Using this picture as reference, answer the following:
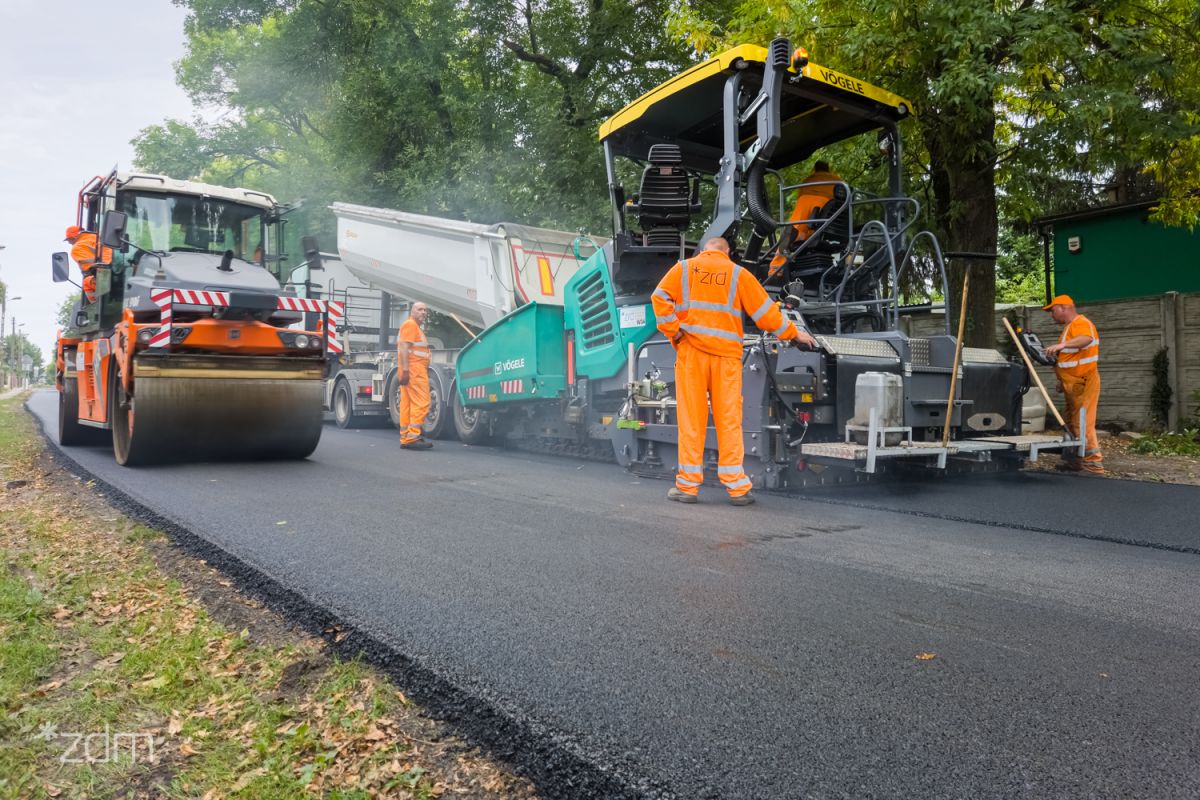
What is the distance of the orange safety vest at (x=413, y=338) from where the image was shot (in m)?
9.32

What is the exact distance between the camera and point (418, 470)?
7.05m

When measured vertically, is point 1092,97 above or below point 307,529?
above

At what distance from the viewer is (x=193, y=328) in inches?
269

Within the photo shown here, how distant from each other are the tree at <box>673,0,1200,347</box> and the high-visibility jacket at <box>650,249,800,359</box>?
2.77 m

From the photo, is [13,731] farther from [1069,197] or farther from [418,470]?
[1069,197]

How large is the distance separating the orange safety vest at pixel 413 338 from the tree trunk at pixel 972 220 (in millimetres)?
5371

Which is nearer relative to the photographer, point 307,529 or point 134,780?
point 134,780

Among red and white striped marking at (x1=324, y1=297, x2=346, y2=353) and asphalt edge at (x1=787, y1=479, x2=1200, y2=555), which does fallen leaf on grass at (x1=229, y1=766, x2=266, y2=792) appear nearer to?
asphalt edge at (x1=787, y1=479, x2=1200, y2=555)

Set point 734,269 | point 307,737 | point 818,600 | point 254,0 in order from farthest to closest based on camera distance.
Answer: point 254,0
point 734,269
point 818,600
point 307,737

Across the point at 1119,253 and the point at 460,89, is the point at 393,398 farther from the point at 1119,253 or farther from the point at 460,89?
the point at 1119,253

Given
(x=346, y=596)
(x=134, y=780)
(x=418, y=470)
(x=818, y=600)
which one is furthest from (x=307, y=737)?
(x=418, y=470)

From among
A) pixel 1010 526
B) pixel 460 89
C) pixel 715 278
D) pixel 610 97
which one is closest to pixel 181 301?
pixel 715 278

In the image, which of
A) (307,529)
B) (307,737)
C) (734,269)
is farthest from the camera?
(734,269)

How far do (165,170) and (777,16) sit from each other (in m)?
20.4
